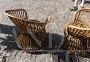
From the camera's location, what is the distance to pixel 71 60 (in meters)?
6.82

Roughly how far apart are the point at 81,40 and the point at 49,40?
1.06 metres

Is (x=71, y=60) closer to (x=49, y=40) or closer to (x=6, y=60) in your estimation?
(x=49, y=40)

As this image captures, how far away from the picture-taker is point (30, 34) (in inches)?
270

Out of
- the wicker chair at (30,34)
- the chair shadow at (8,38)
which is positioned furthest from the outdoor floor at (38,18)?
the wicker chair at (30,34)

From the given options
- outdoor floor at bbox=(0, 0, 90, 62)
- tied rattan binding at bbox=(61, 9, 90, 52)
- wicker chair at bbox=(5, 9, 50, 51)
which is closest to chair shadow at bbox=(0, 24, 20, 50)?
outdoor floor at bbox=(0, 0, 90, 62)

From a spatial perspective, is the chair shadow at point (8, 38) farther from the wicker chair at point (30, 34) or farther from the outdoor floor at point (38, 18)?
the wicker chair at point (30, 34)

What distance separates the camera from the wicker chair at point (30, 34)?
21.7 feet

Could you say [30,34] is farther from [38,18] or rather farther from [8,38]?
[38,18]

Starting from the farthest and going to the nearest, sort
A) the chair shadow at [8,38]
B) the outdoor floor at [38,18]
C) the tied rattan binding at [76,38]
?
the chair shadow at [8,38] → the outdoor floor at [38,18] → the tied rattan binding at [76,38]

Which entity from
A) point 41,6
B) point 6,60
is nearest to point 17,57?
point 6,60

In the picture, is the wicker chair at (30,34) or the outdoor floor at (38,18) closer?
the wicker chair at (30,34)

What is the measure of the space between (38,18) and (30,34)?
Result: 240 cm

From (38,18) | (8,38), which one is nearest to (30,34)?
(8,38)

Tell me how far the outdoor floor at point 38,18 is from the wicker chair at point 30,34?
0.76ft
